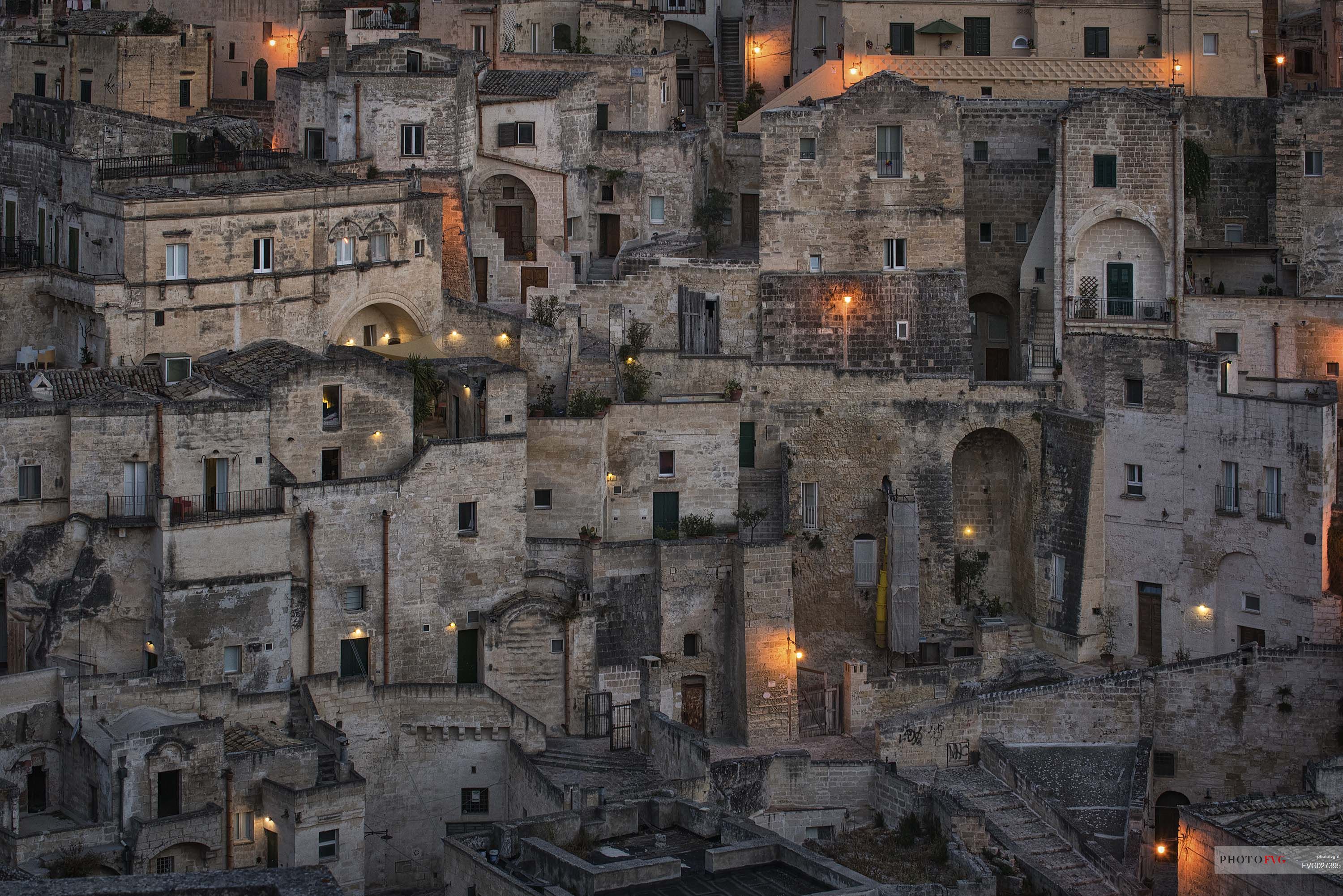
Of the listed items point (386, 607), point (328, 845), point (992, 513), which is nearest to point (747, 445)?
point (992, 513)

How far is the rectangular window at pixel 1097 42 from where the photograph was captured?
83.7m

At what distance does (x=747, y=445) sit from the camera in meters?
74.2

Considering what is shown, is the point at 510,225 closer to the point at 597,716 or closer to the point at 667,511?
the point at 667,511

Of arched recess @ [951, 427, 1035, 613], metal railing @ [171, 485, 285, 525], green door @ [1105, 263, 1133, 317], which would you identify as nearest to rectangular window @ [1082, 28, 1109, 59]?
green door @ [1105, 263, 1133, 317]

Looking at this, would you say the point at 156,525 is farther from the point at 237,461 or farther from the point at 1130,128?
the point at 1130,128

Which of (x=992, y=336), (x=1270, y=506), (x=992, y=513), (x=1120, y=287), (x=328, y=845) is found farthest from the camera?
(x=992, y=336)

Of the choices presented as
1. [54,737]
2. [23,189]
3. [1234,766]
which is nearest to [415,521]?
[54,737]

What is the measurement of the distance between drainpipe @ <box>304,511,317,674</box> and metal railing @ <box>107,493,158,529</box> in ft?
11.7

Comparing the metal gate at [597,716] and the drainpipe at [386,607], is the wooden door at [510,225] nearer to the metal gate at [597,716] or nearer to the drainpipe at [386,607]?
the drainpipe at [386,607]

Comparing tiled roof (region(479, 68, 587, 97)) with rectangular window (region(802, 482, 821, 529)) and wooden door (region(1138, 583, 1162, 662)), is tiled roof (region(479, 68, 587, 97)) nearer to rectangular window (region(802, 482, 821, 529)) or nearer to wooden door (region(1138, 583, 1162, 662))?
rectangular window (region(802, 482, 821, 529))

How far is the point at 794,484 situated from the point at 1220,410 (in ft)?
35.1

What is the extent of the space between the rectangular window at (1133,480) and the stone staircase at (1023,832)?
28.1 feet

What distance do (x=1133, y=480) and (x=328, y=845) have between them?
23.1 meters

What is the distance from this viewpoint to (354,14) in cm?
8406
